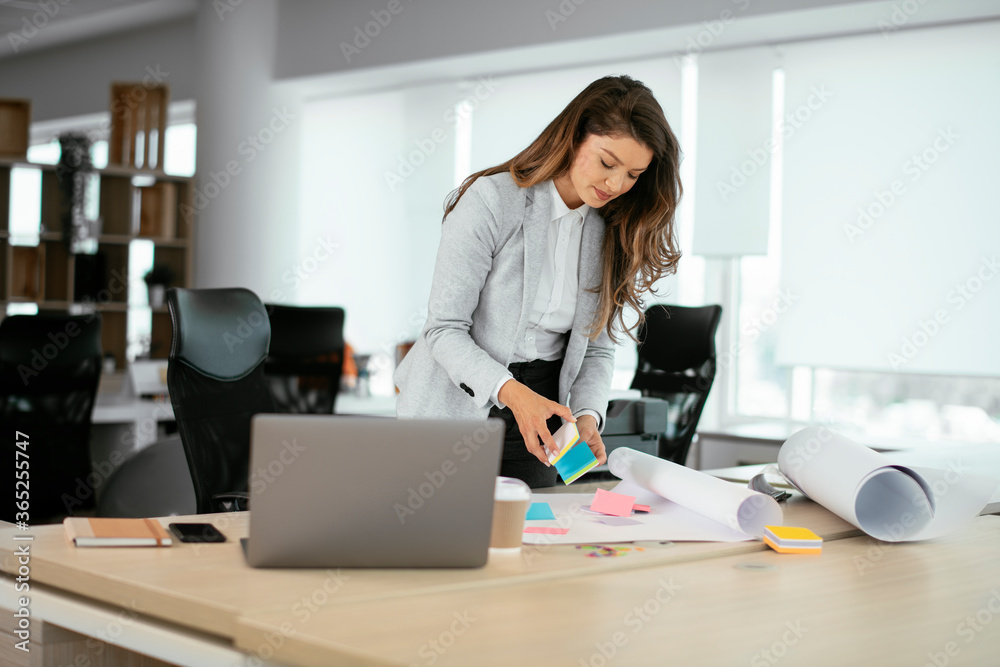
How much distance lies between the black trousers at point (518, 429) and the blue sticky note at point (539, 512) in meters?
0.37

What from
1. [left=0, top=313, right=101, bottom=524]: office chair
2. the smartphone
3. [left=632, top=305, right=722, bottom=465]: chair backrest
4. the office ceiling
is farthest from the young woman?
the office ceiling

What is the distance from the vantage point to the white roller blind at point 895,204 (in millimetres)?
4125

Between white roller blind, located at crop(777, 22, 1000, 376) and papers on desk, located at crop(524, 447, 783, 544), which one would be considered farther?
white roller blind, located at crop(777, 22, 1000, 376)

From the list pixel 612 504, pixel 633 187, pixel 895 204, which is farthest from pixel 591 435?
pixel 895 204

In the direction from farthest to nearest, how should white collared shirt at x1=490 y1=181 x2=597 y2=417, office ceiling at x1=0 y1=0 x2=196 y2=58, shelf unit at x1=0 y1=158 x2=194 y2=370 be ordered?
office ceiling at x1=0 y1=0 x2=196 y2=58 < shelf unit at x1=0 y1=158 x2=194 y2=370 < white collared shirt at x1=490 y1=181 x2=597 y2=417

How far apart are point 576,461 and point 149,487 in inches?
92.9

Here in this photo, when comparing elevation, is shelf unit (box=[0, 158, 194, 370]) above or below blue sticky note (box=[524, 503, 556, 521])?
above

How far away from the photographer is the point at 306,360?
4488 millimetres

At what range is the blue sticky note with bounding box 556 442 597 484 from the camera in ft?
5.44

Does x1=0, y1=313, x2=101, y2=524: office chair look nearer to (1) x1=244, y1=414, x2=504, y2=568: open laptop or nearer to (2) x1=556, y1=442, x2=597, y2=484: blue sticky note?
(2) x1=556, y1=442, x2=597, y2=484: blue sticky note

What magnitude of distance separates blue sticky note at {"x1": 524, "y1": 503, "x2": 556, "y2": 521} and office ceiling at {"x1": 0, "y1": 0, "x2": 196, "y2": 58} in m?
6.03

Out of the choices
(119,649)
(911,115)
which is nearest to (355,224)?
(911,115)

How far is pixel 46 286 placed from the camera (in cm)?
624

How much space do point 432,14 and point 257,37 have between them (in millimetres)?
1326
